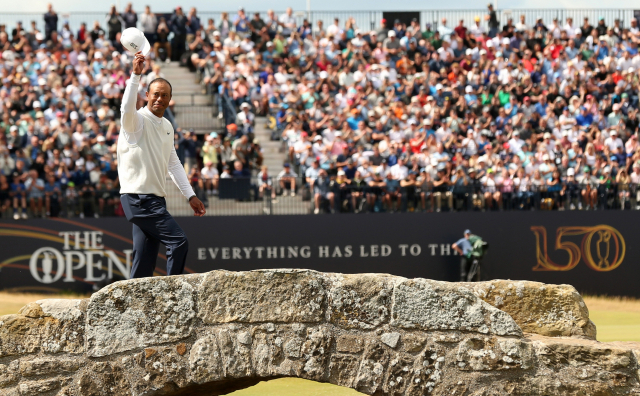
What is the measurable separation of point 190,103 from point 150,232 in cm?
1442

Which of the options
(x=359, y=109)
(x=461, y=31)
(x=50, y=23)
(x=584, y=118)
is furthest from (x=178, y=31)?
(x=584, y=118)

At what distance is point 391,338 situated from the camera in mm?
4859

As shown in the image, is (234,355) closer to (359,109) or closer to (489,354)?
(489,354)

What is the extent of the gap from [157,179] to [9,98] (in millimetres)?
13223

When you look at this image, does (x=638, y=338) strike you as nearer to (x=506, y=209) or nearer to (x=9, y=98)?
(x=506, y=209)

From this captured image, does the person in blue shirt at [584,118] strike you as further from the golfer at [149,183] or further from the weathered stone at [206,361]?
the weathered stone at [206,361]

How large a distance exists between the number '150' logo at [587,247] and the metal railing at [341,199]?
1.81 ft

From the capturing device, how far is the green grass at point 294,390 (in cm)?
791

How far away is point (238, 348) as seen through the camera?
4.87 m

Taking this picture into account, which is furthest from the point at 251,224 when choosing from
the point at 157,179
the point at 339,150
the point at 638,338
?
the point at 157,179

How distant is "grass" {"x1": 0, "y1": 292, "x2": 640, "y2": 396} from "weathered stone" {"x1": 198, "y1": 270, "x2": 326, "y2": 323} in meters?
2.91

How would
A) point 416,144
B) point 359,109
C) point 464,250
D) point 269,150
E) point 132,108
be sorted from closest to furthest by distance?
point 132,108
point 464,250
point 416,144
point 269,150
point 359,109

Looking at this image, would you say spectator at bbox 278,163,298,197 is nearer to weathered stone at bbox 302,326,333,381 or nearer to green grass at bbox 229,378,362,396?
green grass at bbox 229,378,362,396

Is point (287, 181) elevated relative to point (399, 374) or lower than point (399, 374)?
elevated
